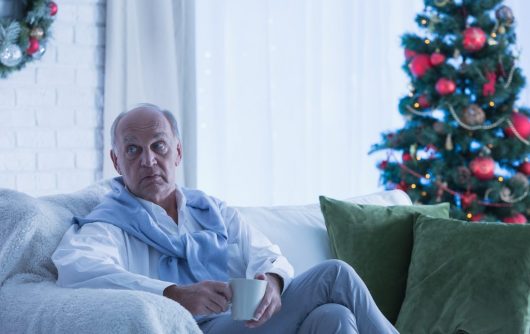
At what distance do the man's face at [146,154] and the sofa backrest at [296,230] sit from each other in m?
0.41

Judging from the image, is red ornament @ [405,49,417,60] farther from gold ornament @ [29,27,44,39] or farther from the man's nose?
the man's nose

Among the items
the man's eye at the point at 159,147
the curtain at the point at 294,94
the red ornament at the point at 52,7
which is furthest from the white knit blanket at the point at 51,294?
the curtain at the point at 294,94

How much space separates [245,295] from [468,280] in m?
0.99

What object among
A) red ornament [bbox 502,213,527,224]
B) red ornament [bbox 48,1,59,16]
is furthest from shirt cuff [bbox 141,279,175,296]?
red ornament [bbox 502,213,527,224]

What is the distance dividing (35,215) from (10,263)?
0.13 metres

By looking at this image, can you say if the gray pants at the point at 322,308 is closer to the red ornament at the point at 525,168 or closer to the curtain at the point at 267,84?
the curtain at the point at 267,84

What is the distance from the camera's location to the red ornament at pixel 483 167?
171 inches

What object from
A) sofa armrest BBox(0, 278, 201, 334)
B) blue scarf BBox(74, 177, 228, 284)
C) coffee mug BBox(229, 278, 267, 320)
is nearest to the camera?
sofa armrest BBox(0, 278, 201, 334)

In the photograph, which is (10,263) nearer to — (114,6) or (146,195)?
(146,195)

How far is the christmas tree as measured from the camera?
4379 mm

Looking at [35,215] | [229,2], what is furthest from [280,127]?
[35,215]

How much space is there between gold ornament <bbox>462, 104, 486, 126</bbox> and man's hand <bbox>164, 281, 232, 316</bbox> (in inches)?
101

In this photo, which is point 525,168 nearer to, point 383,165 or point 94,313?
point 383,165

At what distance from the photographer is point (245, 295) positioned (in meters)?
1.88
